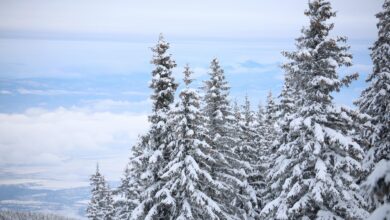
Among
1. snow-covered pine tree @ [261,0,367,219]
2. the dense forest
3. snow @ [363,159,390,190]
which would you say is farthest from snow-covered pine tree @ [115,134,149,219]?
snow @ [363,159,390,190]

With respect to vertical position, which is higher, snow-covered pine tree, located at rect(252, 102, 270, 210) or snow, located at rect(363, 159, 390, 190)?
snow, located at rect(363, 159, 390, 190)

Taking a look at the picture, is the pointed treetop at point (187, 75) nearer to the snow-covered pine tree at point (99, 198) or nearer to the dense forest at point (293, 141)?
the dense forest at point (293, 141)

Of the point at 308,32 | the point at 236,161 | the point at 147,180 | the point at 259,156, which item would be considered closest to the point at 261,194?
the point at 259,156

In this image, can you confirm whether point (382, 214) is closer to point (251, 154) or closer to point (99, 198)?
point (251, 154)

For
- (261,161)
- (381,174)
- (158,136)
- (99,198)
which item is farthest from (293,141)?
(99,198)

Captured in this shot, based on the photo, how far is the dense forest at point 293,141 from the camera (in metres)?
20.5

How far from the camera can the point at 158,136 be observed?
27000 millimetres

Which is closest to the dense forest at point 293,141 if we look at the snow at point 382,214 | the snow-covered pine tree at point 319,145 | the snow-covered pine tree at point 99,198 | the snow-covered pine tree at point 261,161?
the snow-covered pine tree at point 319,145

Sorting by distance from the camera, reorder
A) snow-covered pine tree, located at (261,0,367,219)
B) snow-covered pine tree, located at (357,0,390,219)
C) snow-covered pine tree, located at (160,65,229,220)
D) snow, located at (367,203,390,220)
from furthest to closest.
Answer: snow-covered pine tree, located at (160,65,229,220) → snow-covered pine tree, located at (357,0,390,219) → snow-covered pine tree, located at (261,0,367,219) → snow, located at (367,203,390,220)

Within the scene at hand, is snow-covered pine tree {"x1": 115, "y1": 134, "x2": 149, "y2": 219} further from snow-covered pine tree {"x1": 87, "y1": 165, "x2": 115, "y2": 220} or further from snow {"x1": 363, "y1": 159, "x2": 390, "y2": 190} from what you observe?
snow {"x1": 363, "y1": 159, "x2": 390, "y2": 190}

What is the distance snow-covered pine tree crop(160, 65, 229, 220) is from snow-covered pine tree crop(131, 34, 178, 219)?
25.9 inches

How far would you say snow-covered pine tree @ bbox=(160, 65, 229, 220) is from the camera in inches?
981

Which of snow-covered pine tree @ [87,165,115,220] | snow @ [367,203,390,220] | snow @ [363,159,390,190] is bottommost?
snow-covered pine tree @ [87,165,115,220]

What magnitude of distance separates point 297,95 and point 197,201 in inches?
333
